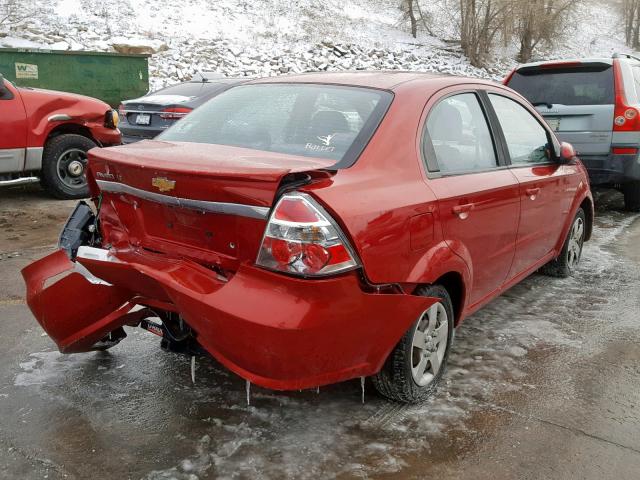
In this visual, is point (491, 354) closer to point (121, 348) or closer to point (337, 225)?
point (337, 225)

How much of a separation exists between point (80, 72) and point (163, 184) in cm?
1068

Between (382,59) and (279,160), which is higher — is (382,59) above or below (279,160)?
above

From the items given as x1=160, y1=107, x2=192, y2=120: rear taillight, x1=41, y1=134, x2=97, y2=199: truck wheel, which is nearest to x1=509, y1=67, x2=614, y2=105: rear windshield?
x1=160, y1=107, x2=192, y2=120: rear taillight

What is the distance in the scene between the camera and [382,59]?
24219mm

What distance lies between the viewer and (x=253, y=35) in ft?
76.6

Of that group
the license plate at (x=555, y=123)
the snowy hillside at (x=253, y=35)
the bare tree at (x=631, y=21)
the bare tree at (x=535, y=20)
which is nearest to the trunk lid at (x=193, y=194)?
the license plate at (x=555, y=123)

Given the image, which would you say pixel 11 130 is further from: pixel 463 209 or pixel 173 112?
pixel 463 209

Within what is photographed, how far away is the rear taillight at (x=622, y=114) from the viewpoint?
7.11 meters

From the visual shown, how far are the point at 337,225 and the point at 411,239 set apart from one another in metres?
0.49

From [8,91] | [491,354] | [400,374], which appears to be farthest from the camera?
[8,91]

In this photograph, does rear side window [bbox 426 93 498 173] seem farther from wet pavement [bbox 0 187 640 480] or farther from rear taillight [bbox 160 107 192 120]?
rear taillight [bbox 160 107 192 120]

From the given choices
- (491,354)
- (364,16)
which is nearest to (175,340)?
(491,354)

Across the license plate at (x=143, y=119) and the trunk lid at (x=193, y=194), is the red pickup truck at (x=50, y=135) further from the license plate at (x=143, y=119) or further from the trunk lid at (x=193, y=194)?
the trunk lid at (x=193, y=194)

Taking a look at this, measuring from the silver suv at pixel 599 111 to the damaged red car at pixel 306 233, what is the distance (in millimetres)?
3955
